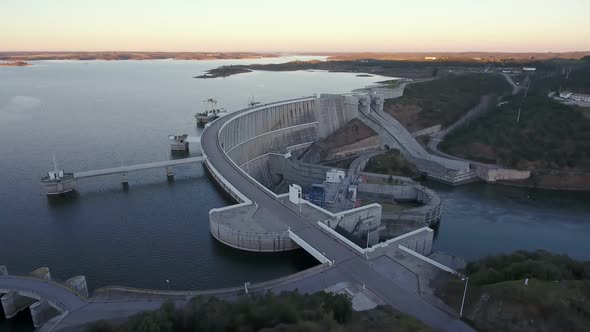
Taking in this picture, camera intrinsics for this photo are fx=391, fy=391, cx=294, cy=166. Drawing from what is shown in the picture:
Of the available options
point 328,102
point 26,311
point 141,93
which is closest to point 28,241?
point 26,311

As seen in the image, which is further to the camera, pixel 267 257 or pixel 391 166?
pixel 391 166

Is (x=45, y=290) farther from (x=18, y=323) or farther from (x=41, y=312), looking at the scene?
(x=18, y=323)

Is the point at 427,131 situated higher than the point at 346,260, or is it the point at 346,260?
the point at 427,131

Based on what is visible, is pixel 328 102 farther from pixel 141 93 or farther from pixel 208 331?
pixel 141 93

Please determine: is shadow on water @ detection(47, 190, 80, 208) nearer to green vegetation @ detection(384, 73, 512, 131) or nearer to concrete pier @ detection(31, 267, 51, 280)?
concrete pier @ detection(31, 267, 51, 280)

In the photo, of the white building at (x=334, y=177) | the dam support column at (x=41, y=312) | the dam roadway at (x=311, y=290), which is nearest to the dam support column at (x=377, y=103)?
the white building at (x=334, y=177)

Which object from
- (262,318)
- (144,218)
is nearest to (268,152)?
(144,218)

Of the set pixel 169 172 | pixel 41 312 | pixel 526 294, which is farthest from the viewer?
pixel 169 172

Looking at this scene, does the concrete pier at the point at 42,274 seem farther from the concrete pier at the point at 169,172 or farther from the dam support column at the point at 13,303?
the concrete pier at the point at 169,172
